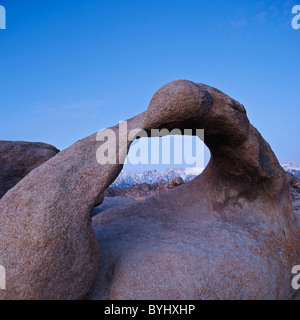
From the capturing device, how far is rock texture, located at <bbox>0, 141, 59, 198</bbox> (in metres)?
4.43

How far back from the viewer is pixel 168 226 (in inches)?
157

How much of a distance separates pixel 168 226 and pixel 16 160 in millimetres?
2619

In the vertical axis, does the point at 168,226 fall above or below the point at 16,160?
below

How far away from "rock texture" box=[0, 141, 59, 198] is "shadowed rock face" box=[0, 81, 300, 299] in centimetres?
140

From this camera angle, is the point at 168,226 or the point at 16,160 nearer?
the point at 168,226

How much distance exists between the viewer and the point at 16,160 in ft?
14.9

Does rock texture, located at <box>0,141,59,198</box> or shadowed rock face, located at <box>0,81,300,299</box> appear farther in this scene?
rock texture, located at <box>0,141,59,198</box>

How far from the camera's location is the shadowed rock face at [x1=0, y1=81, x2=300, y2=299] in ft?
8.39

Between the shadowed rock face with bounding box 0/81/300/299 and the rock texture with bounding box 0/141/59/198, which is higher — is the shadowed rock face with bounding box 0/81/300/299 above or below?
below

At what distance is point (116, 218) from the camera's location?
14.4 feet

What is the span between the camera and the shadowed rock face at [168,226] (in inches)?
101

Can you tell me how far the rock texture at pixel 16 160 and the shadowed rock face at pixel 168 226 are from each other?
1.40m
